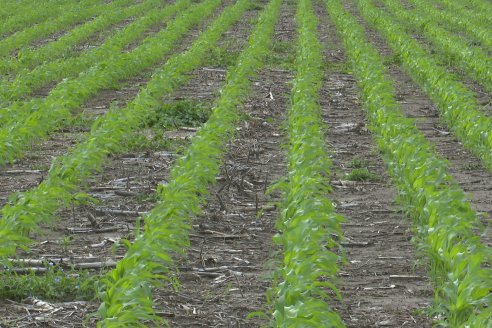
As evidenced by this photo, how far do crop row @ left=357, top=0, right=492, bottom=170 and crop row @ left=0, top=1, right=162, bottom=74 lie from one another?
20.8 ft

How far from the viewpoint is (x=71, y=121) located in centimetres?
1199

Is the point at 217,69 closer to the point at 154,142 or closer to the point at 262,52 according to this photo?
the point at 262,52

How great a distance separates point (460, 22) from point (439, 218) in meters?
17.5

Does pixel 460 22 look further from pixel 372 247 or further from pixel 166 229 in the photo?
pixel 166 229

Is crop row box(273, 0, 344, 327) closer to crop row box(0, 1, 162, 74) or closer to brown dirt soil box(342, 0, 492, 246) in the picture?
brown dirt soil box(342, 0, 492, 246)

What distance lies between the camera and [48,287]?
6367mm

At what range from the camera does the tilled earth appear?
20.1 ft

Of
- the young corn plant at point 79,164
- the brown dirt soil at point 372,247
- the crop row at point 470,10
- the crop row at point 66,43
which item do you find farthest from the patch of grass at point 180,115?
the crop row at point 470,10

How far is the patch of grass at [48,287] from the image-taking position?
6.31m

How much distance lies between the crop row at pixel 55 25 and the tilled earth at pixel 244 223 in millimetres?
6951

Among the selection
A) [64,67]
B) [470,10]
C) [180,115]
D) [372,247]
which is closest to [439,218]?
[372,247]

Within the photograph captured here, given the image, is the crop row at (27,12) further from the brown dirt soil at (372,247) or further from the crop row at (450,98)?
the brown dirt soil at (372,247)

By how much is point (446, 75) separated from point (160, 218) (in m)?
8.47

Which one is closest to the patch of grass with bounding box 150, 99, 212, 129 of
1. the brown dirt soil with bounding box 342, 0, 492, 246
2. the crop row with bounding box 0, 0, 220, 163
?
the crop row with bounding box 0, 0, 220, 163
